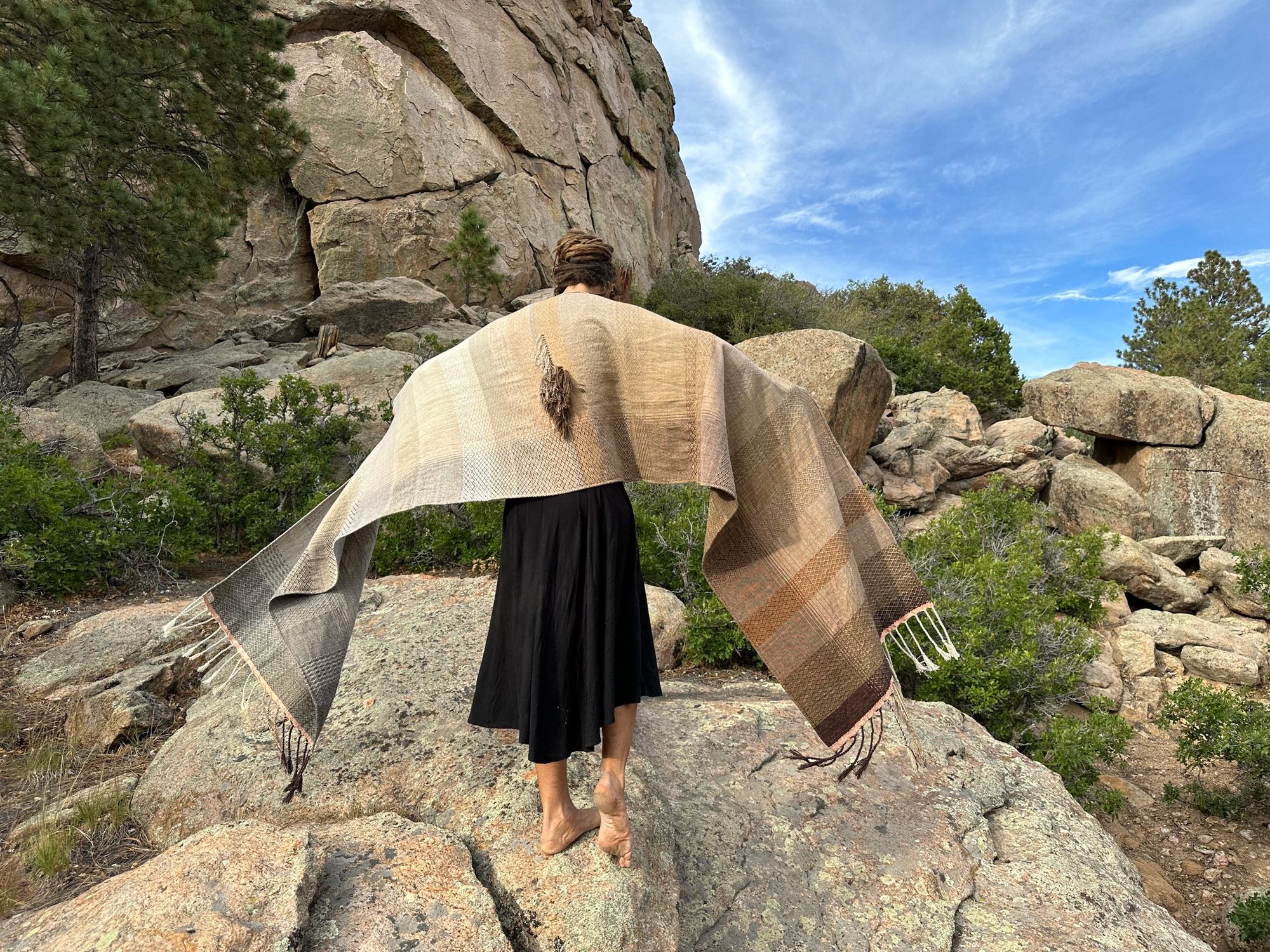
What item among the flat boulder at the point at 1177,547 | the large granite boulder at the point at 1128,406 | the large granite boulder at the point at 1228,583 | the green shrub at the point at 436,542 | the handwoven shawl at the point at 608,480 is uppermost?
the large granite boulder at the point at 1128,406

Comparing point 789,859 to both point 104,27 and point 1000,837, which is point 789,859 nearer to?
point 1000,837

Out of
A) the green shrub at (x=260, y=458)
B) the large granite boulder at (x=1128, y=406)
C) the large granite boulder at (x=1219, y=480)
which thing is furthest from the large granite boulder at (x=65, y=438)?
the large granite boulder at (x=1219, y=480)

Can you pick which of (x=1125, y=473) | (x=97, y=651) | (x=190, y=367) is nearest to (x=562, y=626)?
(x=97, y=651)

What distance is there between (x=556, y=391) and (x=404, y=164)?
19.9m

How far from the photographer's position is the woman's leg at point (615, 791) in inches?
82.1

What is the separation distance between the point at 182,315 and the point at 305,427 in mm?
10554

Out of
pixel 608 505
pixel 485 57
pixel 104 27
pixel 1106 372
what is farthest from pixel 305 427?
pixel 485 57

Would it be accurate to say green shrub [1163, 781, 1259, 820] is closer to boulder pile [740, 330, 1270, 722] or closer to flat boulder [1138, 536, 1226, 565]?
boulder pile [740, 330, 1270, 722]

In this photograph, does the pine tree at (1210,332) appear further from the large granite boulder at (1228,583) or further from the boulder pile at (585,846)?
the boulder pile at (585,846)

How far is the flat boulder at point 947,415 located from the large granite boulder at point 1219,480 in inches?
119

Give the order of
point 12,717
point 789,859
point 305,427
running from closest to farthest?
point 789,859, point 12,717, point 305,427

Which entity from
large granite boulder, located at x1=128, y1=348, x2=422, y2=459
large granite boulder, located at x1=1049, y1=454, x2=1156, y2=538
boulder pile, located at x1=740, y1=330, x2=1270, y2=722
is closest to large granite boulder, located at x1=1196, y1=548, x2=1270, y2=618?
boulder pile, located at x1=740, y1=330, x2=1270, y2=722

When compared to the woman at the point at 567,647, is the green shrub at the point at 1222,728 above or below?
below

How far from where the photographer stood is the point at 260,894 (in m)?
1.72
